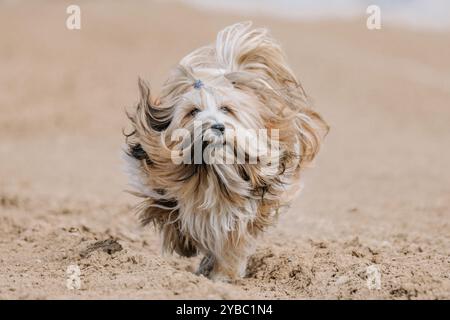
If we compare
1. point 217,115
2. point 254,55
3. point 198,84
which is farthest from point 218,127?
point 254,55

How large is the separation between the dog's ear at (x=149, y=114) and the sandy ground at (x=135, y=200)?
2.98ft

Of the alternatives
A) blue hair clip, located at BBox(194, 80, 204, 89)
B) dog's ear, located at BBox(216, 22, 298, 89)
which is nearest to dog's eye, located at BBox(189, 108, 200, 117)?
blue hair clip, located at BBox(194, 80, 204, 89)

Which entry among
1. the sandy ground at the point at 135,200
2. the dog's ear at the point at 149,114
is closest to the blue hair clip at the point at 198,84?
the dog's ear at the point at 149,114

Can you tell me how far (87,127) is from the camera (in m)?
19.6

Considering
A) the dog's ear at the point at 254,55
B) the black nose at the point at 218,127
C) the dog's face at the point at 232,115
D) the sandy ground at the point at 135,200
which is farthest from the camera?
the dog's ear at the point at 254,55

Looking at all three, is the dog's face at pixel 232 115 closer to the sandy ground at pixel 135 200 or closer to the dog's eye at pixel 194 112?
the dog's eye at pixel 194 112

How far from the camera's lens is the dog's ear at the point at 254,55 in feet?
17.4

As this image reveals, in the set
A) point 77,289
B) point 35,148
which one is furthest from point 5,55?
point 77,289

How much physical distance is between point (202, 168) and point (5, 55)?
751 inches

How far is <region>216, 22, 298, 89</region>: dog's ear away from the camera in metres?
5.31

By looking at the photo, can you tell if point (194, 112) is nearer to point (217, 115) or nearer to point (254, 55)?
point (217, 115)

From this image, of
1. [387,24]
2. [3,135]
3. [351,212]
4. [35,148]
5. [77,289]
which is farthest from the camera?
[387,24]

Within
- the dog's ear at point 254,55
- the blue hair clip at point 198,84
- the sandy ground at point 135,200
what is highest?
the dog's ear at point 254,55
